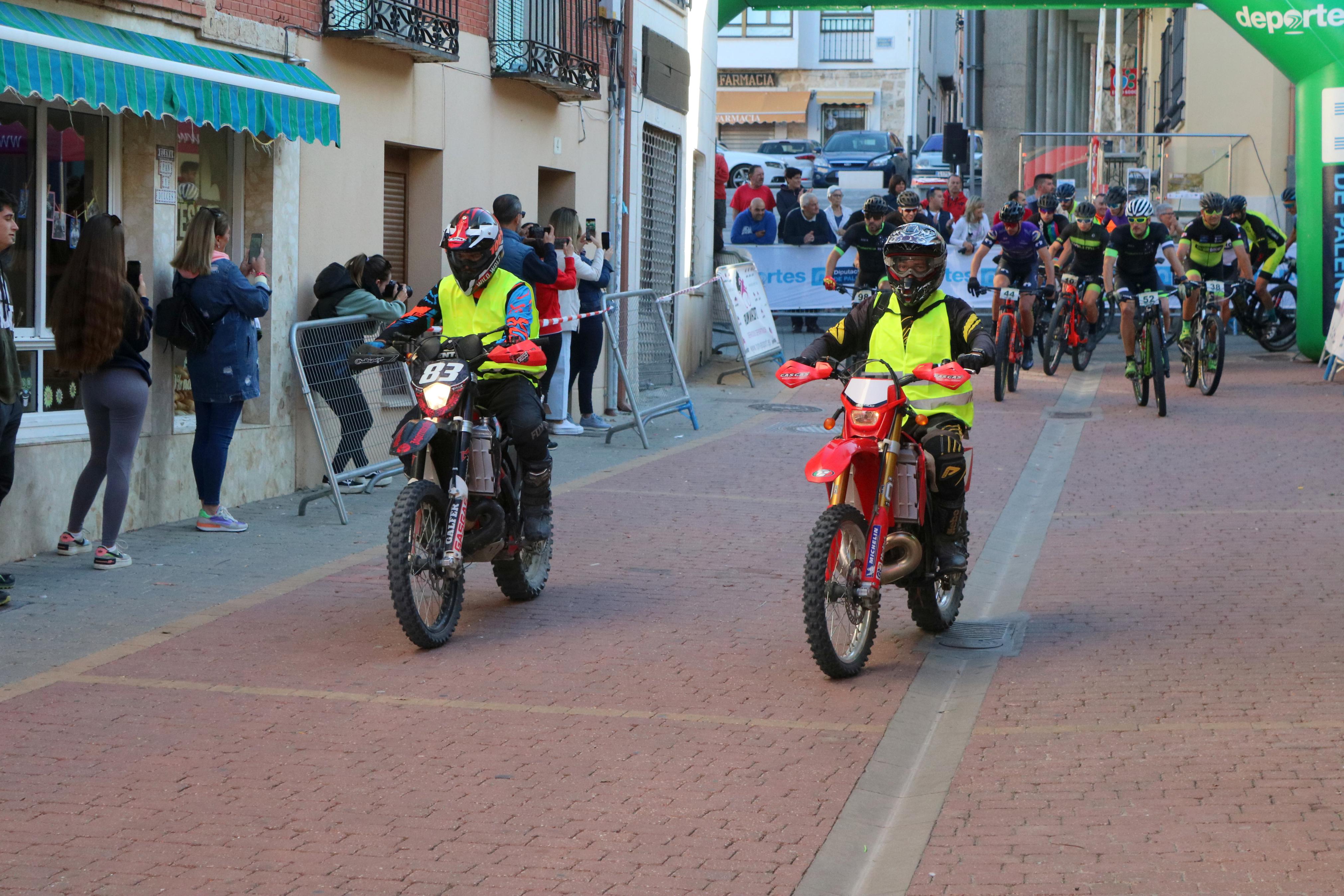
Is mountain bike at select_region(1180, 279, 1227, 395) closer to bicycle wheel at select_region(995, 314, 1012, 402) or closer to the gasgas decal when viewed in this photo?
bicycle wheel at select_region(995, 314, 1012, 402)

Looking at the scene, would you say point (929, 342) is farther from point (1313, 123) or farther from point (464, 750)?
point (1313, 123)

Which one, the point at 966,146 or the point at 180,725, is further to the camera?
the point at 966,146

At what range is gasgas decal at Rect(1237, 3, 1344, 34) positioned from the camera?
57.2 feet

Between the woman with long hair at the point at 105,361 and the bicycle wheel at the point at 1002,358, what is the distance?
9683 mm

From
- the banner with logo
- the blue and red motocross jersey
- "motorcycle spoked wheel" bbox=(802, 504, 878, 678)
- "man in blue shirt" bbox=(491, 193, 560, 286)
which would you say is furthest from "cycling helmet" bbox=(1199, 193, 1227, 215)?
"motorcycle spoked wheel" bbox=(802, 504, 878, 678)

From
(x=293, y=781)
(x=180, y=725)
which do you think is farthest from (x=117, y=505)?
(x=293, y=781)

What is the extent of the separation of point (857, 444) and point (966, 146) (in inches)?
888

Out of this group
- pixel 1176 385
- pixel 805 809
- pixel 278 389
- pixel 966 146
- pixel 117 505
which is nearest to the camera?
pixel 805 809

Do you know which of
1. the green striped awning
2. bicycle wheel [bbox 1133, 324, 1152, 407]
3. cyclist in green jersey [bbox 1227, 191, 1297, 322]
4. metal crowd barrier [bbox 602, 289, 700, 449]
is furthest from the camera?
cyclist in green jersey [bbox 1227, 191, 1297, 322]

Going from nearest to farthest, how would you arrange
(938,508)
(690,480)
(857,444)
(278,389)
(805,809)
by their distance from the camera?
(805,809) < (857,444) < (938,508) < (278,389) < (690,480)

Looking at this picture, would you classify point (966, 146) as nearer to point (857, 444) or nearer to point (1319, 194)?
point (1319, 194)

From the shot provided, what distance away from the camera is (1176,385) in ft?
56.9

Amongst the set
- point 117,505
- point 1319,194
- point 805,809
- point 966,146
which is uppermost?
point 966,146

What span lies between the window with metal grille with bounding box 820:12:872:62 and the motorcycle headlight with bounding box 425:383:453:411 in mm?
48928
